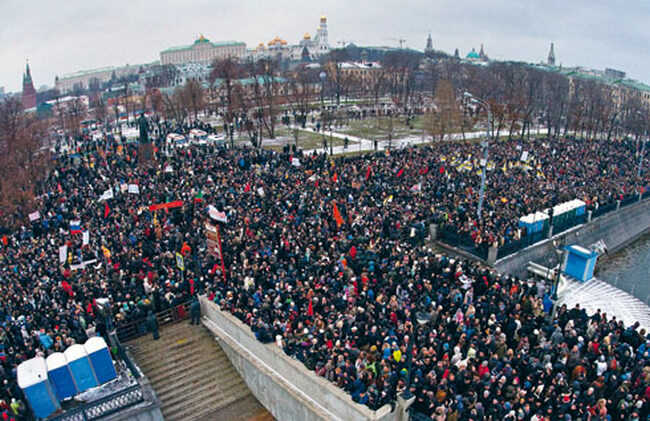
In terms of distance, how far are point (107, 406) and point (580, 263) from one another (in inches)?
793

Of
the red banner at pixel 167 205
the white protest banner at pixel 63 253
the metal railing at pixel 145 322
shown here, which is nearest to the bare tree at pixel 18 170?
the red banner at pixel 167 205

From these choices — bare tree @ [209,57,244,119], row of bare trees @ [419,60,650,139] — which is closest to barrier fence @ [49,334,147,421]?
row of bare trees @ [419,60,650,139]

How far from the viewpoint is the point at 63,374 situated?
11695 mm

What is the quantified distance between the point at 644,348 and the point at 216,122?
2461 inches

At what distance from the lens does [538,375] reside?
36.4 feet

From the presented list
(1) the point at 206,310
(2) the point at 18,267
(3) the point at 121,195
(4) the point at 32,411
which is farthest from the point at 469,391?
(3) the point at 121,195

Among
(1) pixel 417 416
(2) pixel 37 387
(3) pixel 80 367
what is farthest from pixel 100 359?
(1) pixel 417 416

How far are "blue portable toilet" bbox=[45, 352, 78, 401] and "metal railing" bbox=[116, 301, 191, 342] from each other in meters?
2.94

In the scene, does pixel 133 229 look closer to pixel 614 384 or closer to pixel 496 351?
pixel 496 351

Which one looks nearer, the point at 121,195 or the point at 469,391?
the point at 469,391

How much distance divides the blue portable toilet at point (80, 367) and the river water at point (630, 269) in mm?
23855

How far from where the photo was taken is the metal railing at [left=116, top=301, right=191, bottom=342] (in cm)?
1488

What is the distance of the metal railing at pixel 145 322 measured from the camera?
48.8 ft

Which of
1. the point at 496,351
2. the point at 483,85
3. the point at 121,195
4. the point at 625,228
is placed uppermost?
the point at 483,85
